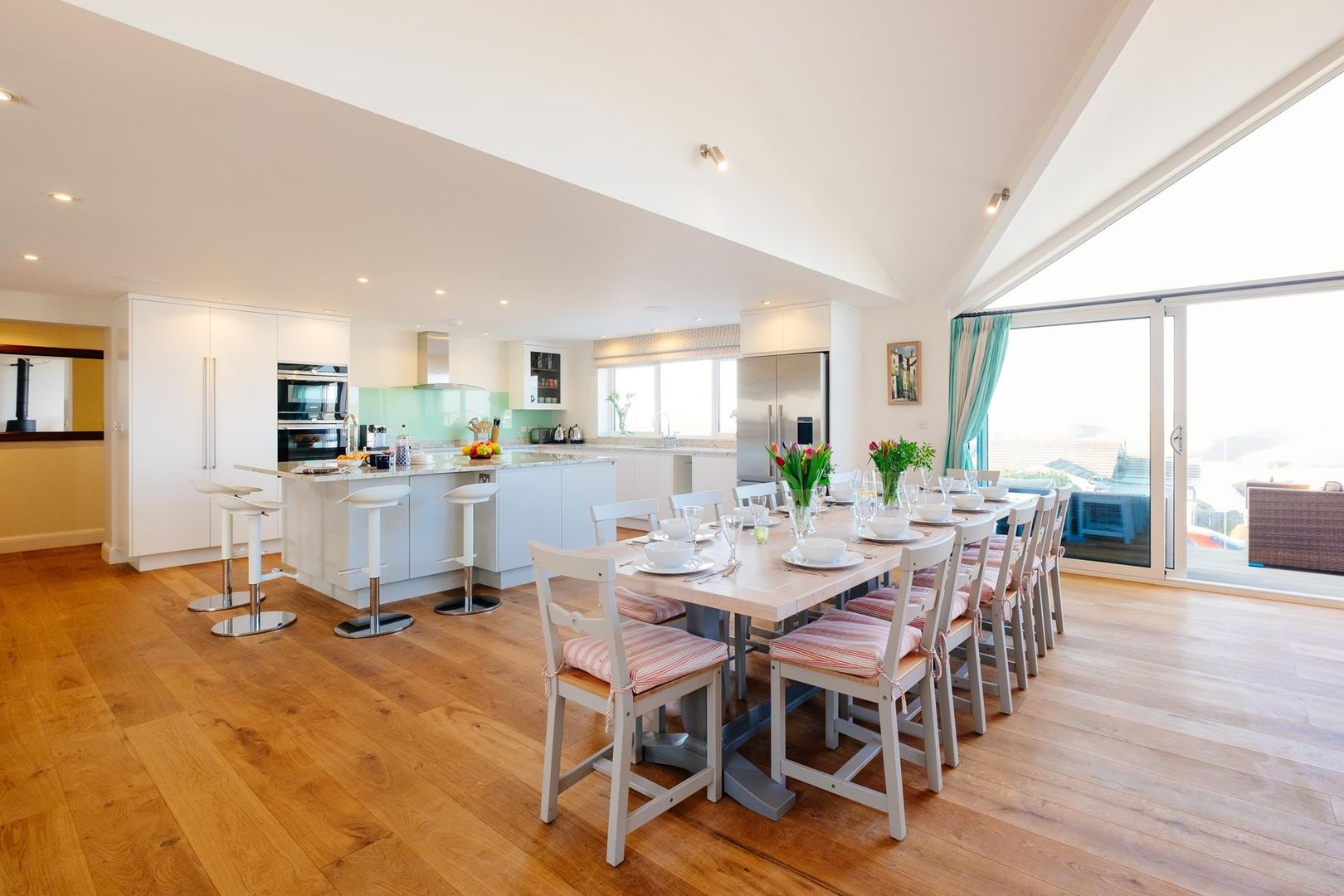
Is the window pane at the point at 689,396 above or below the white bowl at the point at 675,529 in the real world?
above

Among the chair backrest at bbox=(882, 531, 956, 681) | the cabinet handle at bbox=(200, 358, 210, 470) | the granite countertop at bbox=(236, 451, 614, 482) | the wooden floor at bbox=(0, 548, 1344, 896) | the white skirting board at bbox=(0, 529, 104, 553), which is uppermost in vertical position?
the cabinet handle at bbox=(200, 358, 210, 470)

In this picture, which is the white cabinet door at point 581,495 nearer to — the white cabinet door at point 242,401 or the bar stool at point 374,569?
the bar stool at point 374,569

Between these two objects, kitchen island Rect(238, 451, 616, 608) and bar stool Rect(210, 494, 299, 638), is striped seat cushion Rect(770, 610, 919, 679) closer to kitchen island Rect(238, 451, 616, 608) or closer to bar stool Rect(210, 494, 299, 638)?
kitchen island Rect(238, 451, 616, 608)

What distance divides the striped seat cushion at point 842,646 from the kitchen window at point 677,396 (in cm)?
488

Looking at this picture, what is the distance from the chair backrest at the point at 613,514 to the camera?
2676mm

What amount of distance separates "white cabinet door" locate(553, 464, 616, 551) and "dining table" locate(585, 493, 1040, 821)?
8.09 ft

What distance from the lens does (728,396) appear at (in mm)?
7375

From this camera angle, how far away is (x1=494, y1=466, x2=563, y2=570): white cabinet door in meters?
4.59

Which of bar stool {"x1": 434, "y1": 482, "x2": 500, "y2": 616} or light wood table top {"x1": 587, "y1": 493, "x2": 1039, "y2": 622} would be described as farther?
bar stool {"x1": 434, "y1": 482, "x2": 500, "y2": 616}

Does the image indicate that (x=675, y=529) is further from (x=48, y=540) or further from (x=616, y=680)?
(x=48, y=540)

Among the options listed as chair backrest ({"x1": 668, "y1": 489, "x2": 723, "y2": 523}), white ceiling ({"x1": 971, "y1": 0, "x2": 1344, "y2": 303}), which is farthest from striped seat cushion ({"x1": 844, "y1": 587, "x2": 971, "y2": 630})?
white ceiling ({"x1": 971, "y1": 0, "x2": 1344, "y2": 303})

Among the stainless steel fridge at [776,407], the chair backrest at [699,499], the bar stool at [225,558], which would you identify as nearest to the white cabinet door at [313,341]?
the bar stool at [225,558]

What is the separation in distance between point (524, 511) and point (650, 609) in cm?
245

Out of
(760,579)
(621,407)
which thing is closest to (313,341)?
(621,407)
